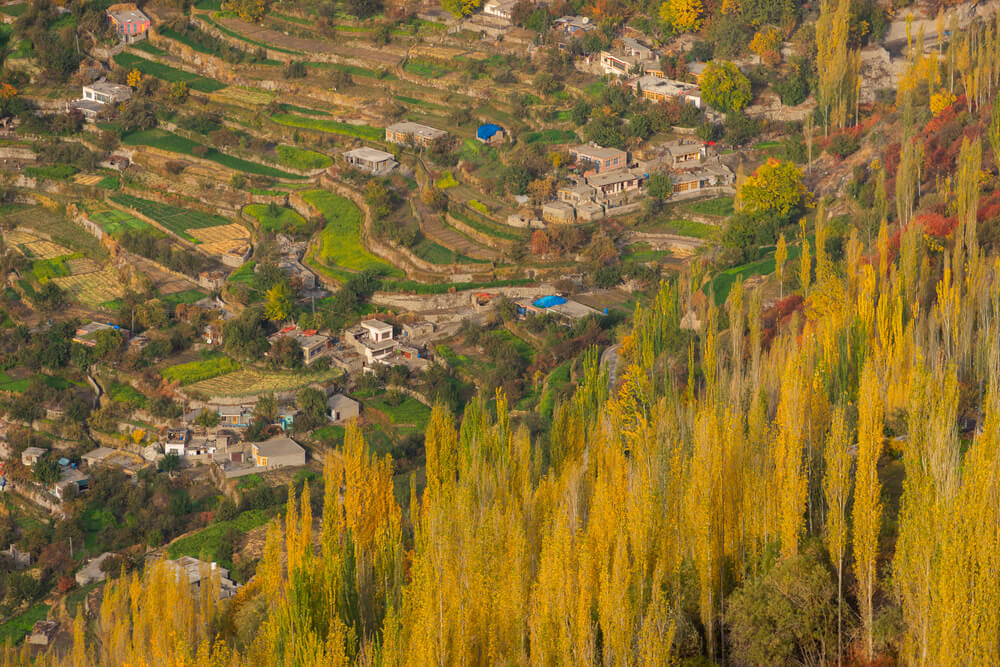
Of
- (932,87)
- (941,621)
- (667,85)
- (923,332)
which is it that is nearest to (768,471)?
(941,621)

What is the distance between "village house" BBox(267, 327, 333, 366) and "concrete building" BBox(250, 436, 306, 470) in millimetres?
4413

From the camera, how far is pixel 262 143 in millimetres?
54625

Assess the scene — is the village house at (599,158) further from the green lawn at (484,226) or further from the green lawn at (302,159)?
the green lawn at (302,159)

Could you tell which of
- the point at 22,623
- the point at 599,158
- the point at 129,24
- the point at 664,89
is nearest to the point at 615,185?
the point at 599,158

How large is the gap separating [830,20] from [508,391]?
74.2 ft

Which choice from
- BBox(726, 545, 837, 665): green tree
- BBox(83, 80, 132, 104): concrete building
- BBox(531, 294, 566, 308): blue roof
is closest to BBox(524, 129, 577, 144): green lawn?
BBox(531, 294, 566, 308): blue roof

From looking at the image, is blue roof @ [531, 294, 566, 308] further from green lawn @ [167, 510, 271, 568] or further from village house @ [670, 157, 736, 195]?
green lawn @ [167, 510, 271, 568]

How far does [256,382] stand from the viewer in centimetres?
4047

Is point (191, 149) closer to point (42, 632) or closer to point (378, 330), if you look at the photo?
point (378, 330)

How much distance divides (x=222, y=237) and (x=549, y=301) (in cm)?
1372

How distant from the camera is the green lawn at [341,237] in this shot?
4647cm

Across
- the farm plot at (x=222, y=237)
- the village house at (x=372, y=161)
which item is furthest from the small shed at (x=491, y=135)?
the farm plot at (x=222, y=237)

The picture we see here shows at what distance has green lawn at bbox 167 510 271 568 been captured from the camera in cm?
3338

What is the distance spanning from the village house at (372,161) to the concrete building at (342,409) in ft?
48.4
